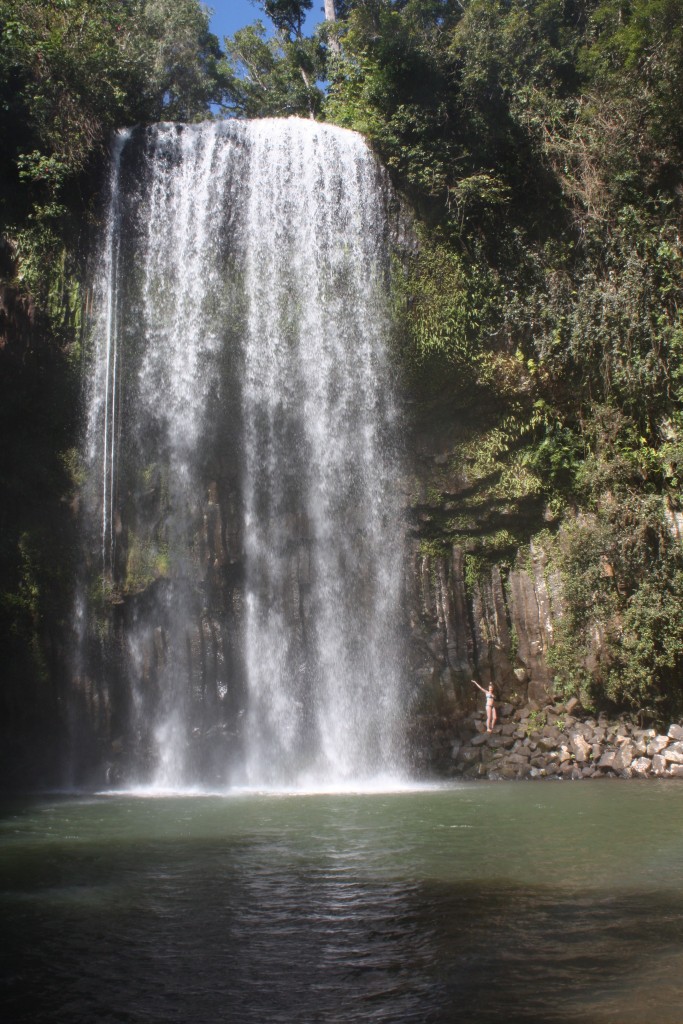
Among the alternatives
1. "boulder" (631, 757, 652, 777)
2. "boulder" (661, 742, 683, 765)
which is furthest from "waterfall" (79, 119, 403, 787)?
"boulder" (661, 742, 683, 765)

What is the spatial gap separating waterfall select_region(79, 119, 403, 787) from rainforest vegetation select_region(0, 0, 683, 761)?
0.71 metres

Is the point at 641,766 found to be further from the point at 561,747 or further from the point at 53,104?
the point at 53,104

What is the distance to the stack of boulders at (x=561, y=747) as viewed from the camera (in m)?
13.9

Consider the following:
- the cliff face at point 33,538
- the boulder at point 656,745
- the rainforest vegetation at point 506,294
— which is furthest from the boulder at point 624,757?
the cliff face at point 33,538

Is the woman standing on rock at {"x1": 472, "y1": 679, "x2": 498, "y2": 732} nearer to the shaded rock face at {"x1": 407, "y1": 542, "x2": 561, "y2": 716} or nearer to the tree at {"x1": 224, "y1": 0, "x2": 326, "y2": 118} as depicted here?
the shaded rock face at {"x1": 407, "y1": 542, "x2": 561, "y2": 716}

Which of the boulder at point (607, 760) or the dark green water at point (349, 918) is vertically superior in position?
the boulder at point (607, 760)

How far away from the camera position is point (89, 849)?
8.55 metres

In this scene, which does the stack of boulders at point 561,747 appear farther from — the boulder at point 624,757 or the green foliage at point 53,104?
the green foliage at point 53,104

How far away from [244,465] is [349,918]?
11068 millimetres

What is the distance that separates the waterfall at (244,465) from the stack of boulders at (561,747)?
1.43 metres

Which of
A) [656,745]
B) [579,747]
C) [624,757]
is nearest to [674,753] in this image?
[656,745]

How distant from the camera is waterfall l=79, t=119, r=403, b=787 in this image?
15.1 metres

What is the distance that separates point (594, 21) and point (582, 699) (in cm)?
1413

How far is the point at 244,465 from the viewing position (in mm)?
16203
